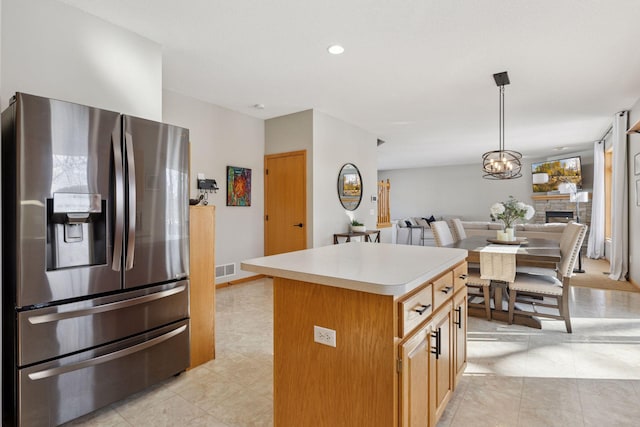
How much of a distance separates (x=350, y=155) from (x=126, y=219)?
436 cm

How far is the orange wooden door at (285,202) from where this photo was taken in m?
5.02

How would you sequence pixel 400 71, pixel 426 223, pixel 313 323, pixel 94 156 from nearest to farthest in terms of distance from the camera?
1. pixel 313 323
2. pixel 94 156
3. pixel 400 71
4. pixel 426 223

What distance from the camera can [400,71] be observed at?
357 centimetres

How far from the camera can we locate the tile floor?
1.85m

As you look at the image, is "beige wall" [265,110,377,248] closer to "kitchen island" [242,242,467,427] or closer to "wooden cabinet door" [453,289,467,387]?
"wooden cabinet door" [453,289,467,387]

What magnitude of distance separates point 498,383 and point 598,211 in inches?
268

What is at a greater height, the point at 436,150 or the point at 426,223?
the point at 436,150

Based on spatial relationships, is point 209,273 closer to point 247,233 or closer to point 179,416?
point 179,416

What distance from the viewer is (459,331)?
1.96m

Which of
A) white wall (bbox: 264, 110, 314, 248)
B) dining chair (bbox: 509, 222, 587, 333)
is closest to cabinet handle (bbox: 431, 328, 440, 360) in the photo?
dining chair (bbox: 509, 222, 587, 333)

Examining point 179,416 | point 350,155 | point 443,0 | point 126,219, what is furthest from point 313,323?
point 350,155

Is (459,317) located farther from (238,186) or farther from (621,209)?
(621,209)

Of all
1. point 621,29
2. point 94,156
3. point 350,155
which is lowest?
point 94,156

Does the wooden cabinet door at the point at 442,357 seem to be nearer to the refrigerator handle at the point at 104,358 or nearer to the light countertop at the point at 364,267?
the light countertop at the point at 364,267
